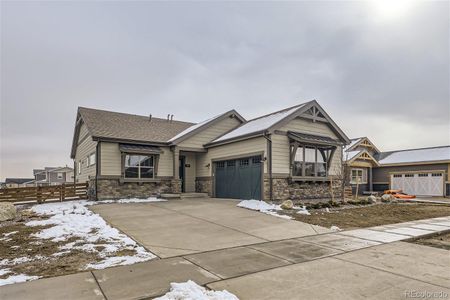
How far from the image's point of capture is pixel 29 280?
4223mm

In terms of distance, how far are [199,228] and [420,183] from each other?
25681 mm

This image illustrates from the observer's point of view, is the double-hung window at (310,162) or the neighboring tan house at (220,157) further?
the double-hung window at (310,162)

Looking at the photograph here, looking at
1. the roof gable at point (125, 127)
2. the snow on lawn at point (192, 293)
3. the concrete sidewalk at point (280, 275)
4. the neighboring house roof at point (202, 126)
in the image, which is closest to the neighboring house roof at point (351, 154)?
the neighboring house roof at point (202, 126)

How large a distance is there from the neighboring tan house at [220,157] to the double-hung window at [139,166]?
6 centimetres

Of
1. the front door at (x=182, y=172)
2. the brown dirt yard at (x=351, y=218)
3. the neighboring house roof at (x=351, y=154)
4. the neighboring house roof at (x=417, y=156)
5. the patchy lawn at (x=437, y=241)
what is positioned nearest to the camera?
the patchy lawn at (x=437, y=241)

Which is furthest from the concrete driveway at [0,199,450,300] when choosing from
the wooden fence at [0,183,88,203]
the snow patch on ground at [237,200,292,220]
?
the wooden fence at [0,183,88,203]

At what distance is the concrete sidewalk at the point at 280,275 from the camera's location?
3787 millimetres

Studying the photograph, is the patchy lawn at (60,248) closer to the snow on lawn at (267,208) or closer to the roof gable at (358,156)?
the snow on lawn at (267,208)

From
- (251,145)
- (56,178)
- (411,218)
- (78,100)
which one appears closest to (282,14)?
(251,145)

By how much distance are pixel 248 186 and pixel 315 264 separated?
9987 millimetres

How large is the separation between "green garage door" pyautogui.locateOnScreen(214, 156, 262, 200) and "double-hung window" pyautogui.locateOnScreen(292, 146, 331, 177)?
200 cm

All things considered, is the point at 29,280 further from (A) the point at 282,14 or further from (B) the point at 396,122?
(B) the point at 396,122

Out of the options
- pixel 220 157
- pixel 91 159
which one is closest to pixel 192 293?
pixel 220 157

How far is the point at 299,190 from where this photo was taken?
14.7m
